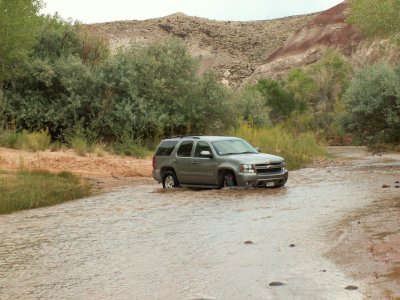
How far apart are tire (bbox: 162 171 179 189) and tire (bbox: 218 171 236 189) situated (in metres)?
1.95

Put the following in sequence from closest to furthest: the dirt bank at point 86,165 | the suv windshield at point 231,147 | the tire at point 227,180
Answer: the tire at point 227,180 < the suv windshield at point 231,147 < the dirt bank at point 86,165

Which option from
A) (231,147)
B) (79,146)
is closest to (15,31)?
(79,146)

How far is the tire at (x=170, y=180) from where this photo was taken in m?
21.2

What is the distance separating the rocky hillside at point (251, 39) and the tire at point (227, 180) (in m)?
55.9

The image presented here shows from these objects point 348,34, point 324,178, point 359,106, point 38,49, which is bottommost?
point 324,178

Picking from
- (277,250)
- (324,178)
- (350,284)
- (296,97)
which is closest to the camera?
(350,284)

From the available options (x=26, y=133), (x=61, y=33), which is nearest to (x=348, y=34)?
(x=61, y=33)

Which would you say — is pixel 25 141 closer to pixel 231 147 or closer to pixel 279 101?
pixel 231 147

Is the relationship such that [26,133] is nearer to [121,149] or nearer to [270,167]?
[121,149]

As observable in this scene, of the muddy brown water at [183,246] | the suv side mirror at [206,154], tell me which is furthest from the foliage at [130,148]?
the suv side mirror at [206,154]

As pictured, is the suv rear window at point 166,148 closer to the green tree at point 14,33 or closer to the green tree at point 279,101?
the green tree at point 14,33

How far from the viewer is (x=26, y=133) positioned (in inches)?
1218

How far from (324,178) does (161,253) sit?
14982 mm

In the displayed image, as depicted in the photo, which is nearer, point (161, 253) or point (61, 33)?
point (161, 253)
